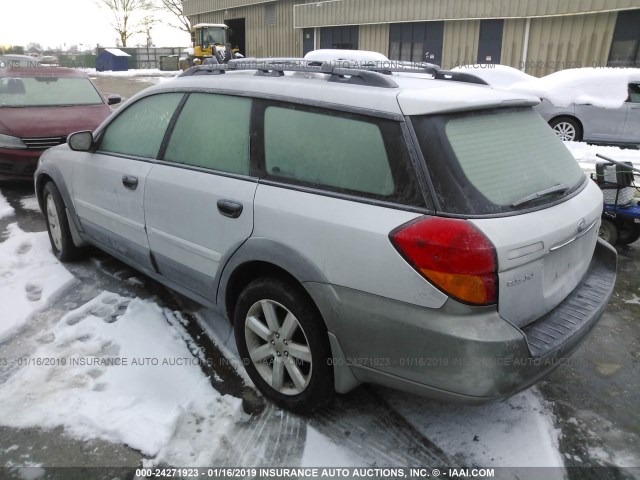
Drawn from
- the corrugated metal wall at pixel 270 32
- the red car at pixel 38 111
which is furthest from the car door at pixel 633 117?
the corrugated metal wall at pixel 270 32

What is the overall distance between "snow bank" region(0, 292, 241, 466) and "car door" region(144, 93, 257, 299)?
47cm

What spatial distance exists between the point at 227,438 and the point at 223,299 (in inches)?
30.6

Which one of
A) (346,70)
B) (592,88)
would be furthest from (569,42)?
(346,70)

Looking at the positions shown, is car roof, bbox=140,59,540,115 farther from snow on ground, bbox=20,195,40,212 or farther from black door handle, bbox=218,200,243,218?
snow on ground, bbox=20,195,40,212

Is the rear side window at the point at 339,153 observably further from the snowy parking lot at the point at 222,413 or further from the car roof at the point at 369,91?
the snowy parking lot at the point at 222,413

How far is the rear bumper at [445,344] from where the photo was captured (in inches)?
80.3

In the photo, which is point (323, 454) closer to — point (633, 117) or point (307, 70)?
point (307, 70)

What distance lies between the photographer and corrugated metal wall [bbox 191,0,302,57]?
90.4 feet

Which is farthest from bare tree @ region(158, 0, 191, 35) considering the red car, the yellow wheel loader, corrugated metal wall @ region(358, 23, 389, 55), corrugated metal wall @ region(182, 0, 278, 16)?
the red car

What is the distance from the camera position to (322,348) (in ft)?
8.07

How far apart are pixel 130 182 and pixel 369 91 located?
1.89 m

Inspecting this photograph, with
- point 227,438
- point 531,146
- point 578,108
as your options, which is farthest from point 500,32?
point 227,438

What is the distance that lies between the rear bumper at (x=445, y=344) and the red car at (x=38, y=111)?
5889 mm

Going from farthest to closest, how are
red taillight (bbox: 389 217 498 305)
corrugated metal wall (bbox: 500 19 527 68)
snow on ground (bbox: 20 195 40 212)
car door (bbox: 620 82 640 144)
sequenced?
1. corrugated metal wall (bbox: 500 19 527 68)
2. car door (bbox: 620 82 640 144)
3. snow on ground (bbox: 20 195 40 212)
4. red taillight (bbox: 389 217 498 305)
